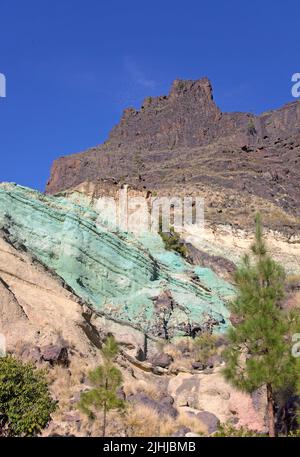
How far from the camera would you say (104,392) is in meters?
12.2

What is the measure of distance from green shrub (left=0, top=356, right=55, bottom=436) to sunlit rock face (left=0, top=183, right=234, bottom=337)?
12.2 meters

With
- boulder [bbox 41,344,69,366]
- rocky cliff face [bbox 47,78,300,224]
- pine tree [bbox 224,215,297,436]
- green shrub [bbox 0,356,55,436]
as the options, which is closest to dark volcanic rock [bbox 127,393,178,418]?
boulder [bbox 41,344,69,366]

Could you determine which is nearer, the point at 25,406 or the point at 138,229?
the point at 25,406

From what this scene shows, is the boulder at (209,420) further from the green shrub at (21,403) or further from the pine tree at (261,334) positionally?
the green shrub at (21,403)

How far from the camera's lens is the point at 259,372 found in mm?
11617

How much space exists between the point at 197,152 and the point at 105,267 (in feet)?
270

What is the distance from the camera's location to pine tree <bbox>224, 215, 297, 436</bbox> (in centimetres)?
1170

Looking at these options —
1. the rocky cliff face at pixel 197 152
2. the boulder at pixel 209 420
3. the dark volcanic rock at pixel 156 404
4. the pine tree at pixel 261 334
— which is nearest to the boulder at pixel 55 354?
the dark volcanic rock at pixel 156 404

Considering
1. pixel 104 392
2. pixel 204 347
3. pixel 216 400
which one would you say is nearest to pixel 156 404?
pixel 216 400
